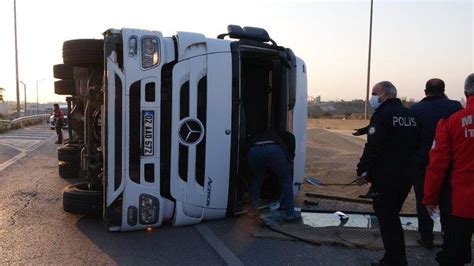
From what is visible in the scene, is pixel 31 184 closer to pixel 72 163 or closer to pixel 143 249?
pixel 72 163

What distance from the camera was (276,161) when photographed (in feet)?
20.7

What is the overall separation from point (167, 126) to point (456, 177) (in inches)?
130

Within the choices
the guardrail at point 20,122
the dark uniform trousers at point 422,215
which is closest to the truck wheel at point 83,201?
the dark uniform trousers at point 422,215

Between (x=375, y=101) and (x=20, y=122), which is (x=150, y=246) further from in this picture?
(x=20, y=122)

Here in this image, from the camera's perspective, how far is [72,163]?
9.94 metres

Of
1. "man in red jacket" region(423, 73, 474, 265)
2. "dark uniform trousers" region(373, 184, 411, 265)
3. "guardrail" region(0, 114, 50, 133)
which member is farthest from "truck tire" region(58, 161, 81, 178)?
"guardrail" region(0, 114, 50, 133)

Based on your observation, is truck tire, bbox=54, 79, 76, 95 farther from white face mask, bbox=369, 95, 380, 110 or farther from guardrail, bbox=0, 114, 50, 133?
guardrail, bbox=0, 114, 50, 133

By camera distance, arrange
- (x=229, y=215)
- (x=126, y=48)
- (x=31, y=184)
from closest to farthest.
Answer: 1. (x=126, y=48)
2. (x=229, y=215)
3. (x=31, y=184)

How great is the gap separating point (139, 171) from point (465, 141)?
11.6ft

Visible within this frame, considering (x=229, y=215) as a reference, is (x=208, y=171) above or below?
above

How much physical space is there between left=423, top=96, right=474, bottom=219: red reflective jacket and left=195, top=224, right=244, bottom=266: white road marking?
2045 mm

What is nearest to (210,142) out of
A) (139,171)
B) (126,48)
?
(139,171)

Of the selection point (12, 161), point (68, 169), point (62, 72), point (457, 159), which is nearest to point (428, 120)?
point (457, 159)

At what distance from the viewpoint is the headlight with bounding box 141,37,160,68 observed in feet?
18.9
